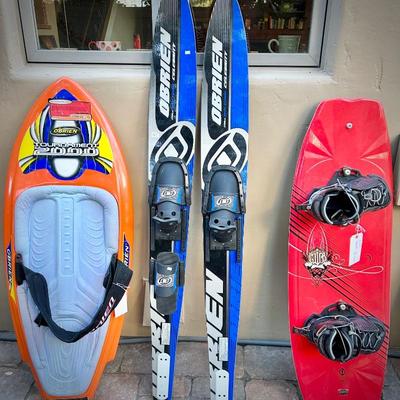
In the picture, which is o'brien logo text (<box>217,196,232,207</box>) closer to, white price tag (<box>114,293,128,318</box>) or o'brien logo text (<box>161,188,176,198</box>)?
o'brien logo text (<box>161,188,176,198</box>)

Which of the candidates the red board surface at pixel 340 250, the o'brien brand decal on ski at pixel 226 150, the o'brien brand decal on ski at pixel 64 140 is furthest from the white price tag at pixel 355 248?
the o'brien brand decal on ski at pixel 64 140

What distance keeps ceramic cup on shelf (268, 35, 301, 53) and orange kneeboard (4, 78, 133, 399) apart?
82 centimetres

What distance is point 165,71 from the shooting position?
1.48m

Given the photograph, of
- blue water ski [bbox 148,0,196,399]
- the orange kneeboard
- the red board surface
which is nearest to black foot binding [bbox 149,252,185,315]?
blue water ski [bbox 148,0,196,399]

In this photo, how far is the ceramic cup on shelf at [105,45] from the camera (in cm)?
157

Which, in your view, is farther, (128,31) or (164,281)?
(128,31)

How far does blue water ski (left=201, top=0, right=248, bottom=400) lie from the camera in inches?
56.7

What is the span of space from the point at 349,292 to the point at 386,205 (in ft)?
1.39

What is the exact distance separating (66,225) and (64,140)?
0.36m

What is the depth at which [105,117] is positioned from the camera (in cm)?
152

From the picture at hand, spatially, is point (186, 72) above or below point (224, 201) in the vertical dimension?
above

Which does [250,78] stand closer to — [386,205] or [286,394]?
[386,205]

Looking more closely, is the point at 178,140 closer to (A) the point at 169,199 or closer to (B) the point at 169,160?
(B) the point at 169,160

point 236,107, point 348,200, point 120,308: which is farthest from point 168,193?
point 348,200
